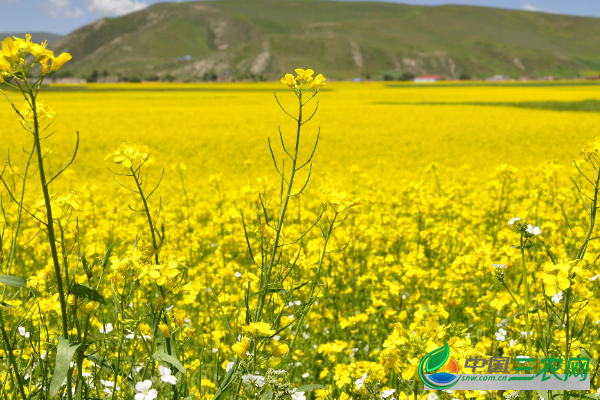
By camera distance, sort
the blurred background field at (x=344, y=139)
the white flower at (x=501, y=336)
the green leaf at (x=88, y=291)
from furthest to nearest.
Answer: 1. the blurred background field at (x=344, y=139)
2. the white flower at (x=501, y=336)
3. the green leaf at (x=88, y=291)

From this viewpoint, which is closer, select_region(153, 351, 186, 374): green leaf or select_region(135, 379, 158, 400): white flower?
select_region(135, 379, 158, 400): white flower

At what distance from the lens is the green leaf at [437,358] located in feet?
5.28

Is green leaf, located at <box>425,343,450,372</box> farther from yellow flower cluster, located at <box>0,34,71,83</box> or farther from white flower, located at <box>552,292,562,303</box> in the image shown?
yellow flower cluster, located at <box>0,34,71,83</box>

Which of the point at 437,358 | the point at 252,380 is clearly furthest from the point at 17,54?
the point at 437,358

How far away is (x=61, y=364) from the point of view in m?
1.40

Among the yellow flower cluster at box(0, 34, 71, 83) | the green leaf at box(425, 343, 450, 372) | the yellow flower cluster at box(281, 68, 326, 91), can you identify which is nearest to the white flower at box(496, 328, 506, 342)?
the green leaf at box(425, 343, 450, 372)

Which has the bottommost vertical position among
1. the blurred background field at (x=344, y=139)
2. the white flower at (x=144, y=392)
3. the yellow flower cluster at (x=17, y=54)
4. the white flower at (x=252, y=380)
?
the blurred background field at (x=344, y=139)

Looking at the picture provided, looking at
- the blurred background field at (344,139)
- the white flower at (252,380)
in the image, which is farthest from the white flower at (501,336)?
the blurred background field at (344,139)

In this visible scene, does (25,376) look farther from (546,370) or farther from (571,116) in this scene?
(571,116)

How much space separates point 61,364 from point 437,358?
45.1 inches

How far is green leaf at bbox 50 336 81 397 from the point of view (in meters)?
1.37

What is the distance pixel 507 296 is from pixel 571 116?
2252cm

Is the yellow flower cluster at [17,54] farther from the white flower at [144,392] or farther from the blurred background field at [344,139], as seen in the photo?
the blurred background field at [344,139]

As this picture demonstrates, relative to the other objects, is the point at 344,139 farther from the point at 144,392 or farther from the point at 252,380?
the point at 144,392
